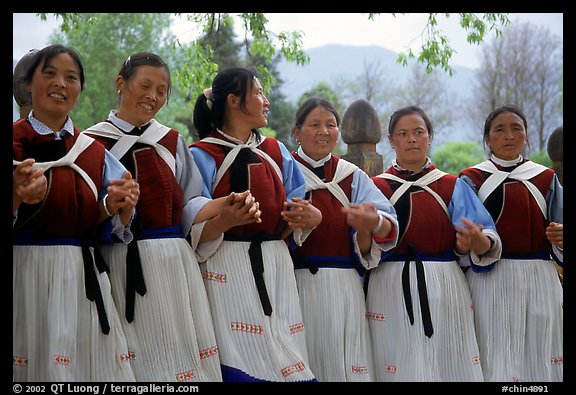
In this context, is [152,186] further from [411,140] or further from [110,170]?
[411,140]

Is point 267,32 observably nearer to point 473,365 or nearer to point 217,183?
point 217,183

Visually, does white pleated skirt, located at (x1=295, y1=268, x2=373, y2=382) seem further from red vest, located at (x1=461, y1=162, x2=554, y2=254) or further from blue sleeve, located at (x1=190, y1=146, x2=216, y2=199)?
red vest, located at (x1=461, y1=162, x2=554, y2=254)

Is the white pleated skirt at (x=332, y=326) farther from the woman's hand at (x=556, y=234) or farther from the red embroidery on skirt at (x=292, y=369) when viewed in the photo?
the woman's hand at (x=556, y=234)

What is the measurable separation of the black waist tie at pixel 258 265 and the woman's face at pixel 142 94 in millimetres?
818

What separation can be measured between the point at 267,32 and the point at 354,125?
2254mm

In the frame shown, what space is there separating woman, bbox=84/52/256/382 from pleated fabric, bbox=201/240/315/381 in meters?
0.09

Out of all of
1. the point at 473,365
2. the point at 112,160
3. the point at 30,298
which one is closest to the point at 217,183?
the point at 112,160

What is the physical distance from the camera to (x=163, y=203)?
3771mm

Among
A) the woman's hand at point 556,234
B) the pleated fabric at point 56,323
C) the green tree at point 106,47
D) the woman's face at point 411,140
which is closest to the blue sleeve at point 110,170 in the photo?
the pleated fabric at point 56,323

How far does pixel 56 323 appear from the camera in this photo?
3.35 metres

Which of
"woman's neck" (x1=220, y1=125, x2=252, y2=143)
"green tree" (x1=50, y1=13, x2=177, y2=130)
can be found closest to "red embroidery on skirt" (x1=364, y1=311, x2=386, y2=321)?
"woman's neck" (x1=220, y1=125, x2=252, y2=143)

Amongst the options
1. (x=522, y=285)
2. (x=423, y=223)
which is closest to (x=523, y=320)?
(x=522, y=285)

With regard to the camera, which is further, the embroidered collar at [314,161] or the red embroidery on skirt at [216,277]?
the embroidered collar at [314,161]

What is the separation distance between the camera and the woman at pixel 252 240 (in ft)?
12.6
